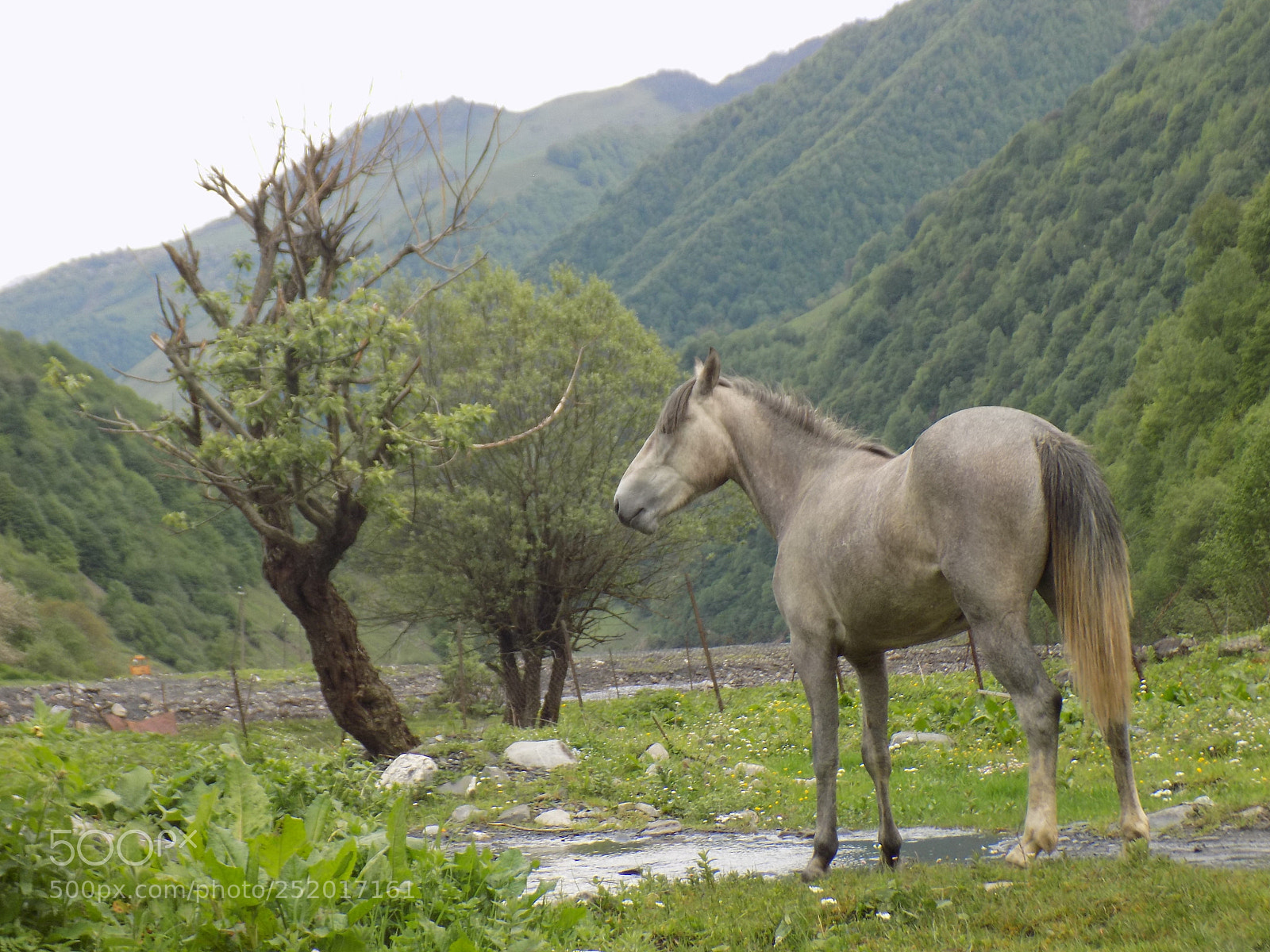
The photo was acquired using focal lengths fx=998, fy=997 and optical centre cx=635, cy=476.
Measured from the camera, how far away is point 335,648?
15.1 meters

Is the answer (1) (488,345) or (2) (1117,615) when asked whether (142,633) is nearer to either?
(1) (488,345)

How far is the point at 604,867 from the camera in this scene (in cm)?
774

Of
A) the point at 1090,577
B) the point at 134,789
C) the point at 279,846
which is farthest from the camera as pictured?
the point at 1090,577

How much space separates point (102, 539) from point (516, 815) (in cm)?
6727

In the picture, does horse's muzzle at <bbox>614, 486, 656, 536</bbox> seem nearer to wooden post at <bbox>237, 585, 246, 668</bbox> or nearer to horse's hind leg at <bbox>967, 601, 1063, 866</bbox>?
horse's hind leg at <bbox>967, 601, 1063, 866</bbox>

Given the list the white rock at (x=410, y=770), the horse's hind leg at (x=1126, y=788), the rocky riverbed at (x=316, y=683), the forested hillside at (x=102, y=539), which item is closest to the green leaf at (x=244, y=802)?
the horse's hind leg at (x=1126, y=788)

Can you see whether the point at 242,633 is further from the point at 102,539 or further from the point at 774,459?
the point at 774,459

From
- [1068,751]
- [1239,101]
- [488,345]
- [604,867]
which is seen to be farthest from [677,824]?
[1239,101]

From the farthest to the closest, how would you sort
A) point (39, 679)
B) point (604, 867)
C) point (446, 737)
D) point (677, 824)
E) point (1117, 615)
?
point (39, 679) → point (446, 737) → point (677, 824) → point (604, 867) → point (1117, 615)

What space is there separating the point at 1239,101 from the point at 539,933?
4956 inches

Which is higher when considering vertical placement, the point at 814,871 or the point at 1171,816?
the point at 814,871

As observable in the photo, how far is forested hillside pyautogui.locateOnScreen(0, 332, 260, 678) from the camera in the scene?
201 feet

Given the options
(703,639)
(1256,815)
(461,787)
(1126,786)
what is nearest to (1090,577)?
(1126,786)

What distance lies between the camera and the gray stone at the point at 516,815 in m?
11.3
